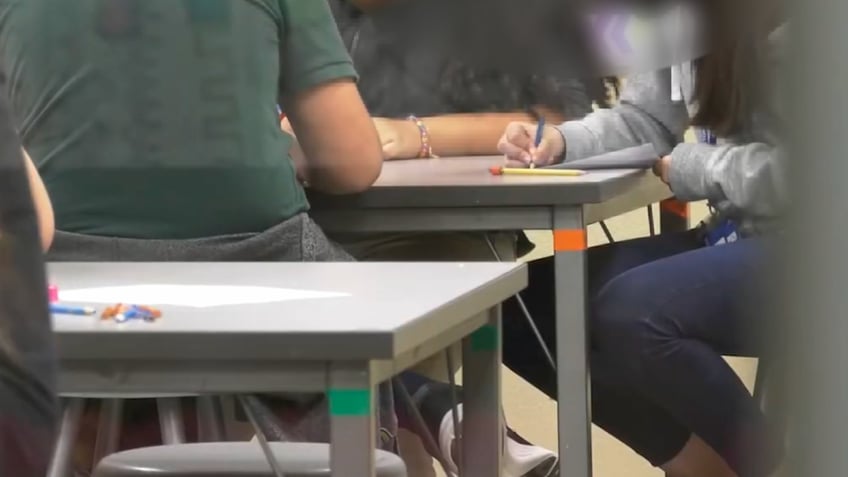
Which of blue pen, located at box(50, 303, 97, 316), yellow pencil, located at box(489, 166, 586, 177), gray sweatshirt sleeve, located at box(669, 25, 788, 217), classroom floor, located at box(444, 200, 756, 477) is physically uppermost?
gray sweatshirt sleeve, located at box(669, 25, 788, 217)

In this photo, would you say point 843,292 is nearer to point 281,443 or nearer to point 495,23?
point 495,23

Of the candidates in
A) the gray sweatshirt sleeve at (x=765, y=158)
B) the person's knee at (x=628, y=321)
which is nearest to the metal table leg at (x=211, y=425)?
the person's knee at (x=628, y=321)

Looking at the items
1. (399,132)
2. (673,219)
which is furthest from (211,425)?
(399,132)

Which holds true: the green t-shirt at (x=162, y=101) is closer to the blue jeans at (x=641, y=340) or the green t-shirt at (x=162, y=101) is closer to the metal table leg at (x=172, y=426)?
the metal table leg at (x=172, y=426)

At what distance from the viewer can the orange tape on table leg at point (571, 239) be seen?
1.37m

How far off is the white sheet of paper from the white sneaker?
1.95 ft

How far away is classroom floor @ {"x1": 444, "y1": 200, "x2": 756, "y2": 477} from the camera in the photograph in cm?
159

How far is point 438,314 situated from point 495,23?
1.88 feet

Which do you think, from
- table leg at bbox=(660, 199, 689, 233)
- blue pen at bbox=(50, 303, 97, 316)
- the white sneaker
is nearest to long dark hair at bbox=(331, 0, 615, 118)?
blue pen at bbox=(50, 303, 97, 316)

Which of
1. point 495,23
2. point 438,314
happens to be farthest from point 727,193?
point 438,314

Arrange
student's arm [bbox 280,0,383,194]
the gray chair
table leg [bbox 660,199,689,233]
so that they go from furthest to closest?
table leg [bbox 660,199,689,233] → the gray chair → student's arm [bbox 280,0,383,194]

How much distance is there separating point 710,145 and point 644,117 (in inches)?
0.7

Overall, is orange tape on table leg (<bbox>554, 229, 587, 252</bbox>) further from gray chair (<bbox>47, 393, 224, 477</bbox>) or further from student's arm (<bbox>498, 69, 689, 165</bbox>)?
student's arm (<bbox>498, 69, 689, 165</bbox>)

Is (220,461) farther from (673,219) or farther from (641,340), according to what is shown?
(673,219)
